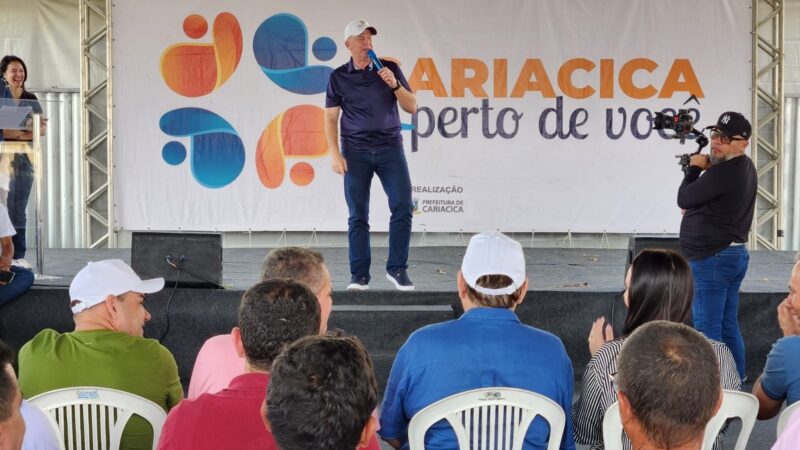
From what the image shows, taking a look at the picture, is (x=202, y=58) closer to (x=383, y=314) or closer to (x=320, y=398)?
(x=383, y=314)

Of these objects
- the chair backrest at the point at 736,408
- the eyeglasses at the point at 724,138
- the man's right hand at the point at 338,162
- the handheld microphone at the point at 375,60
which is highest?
the handheld microphone at the point at 375,60

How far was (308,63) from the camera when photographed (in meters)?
7.95

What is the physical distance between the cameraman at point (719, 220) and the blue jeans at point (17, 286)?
→ 3.50 m

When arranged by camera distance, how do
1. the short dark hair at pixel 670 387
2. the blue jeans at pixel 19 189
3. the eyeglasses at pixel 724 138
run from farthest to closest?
the blue jeans at pixel 19 189 → the eyeglasses at pixel 724 138 → the short dark hair at pixel 670 387

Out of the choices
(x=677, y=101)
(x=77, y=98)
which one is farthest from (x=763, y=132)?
(x=77, y=98)

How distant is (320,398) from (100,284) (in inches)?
66.8

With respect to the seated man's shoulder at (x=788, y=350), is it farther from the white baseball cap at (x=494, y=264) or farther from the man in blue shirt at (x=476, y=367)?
the white baseball cap at (x=494, y=264)

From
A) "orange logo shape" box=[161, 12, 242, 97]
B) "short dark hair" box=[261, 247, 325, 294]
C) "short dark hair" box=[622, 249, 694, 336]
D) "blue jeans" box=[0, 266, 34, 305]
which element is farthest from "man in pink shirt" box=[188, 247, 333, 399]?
"orange logo shape" box=[161, 12, 242, 97]

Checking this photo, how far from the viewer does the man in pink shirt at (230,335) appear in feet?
8.48

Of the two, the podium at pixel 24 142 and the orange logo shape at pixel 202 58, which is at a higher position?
the orange logo shape at pixel 202 58

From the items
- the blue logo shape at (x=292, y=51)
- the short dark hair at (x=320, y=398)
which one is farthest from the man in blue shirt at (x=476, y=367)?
the blue logo shape at (x=292, y=51)

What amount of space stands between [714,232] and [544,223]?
3580 mm

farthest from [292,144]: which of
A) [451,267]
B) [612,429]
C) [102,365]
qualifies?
[612,429]

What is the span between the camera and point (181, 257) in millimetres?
4973
